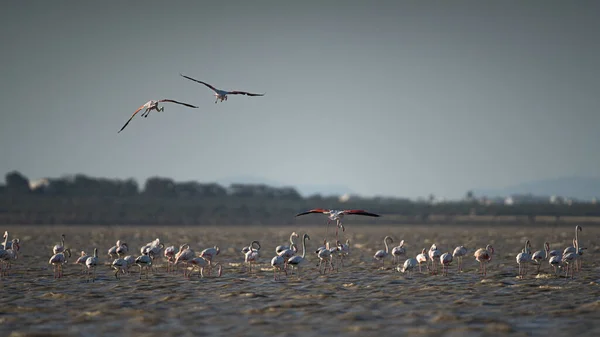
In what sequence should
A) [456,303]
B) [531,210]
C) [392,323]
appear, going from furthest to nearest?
[531,210] < [456,303] < [392,323]

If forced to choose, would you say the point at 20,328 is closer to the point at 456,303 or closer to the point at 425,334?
the point at 425,334

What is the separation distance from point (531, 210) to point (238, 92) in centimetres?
10464

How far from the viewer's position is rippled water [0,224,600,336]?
15922 millimetres

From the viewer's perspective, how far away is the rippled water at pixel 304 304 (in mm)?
15922

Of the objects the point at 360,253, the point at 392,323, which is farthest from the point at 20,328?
the point at 360,253

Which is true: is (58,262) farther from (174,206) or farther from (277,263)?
(174,206)

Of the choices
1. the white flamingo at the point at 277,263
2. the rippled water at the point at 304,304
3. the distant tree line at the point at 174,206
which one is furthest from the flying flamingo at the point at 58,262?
the distant tree line at the point at 174,206

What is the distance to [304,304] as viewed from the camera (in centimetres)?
1908

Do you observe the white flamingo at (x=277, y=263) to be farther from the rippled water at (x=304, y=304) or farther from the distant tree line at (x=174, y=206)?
the distant tree line at (x=174, y=206)

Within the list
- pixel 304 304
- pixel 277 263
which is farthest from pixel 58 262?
pixel 304 304

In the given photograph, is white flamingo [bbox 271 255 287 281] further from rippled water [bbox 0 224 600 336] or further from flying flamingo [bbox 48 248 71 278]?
flying flamingo [bbox 48 248 71 278]

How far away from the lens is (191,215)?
98.7 m

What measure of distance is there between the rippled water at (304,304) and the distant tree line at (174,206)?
62.9 m

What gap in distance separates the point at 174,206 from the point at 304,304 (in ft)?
298
